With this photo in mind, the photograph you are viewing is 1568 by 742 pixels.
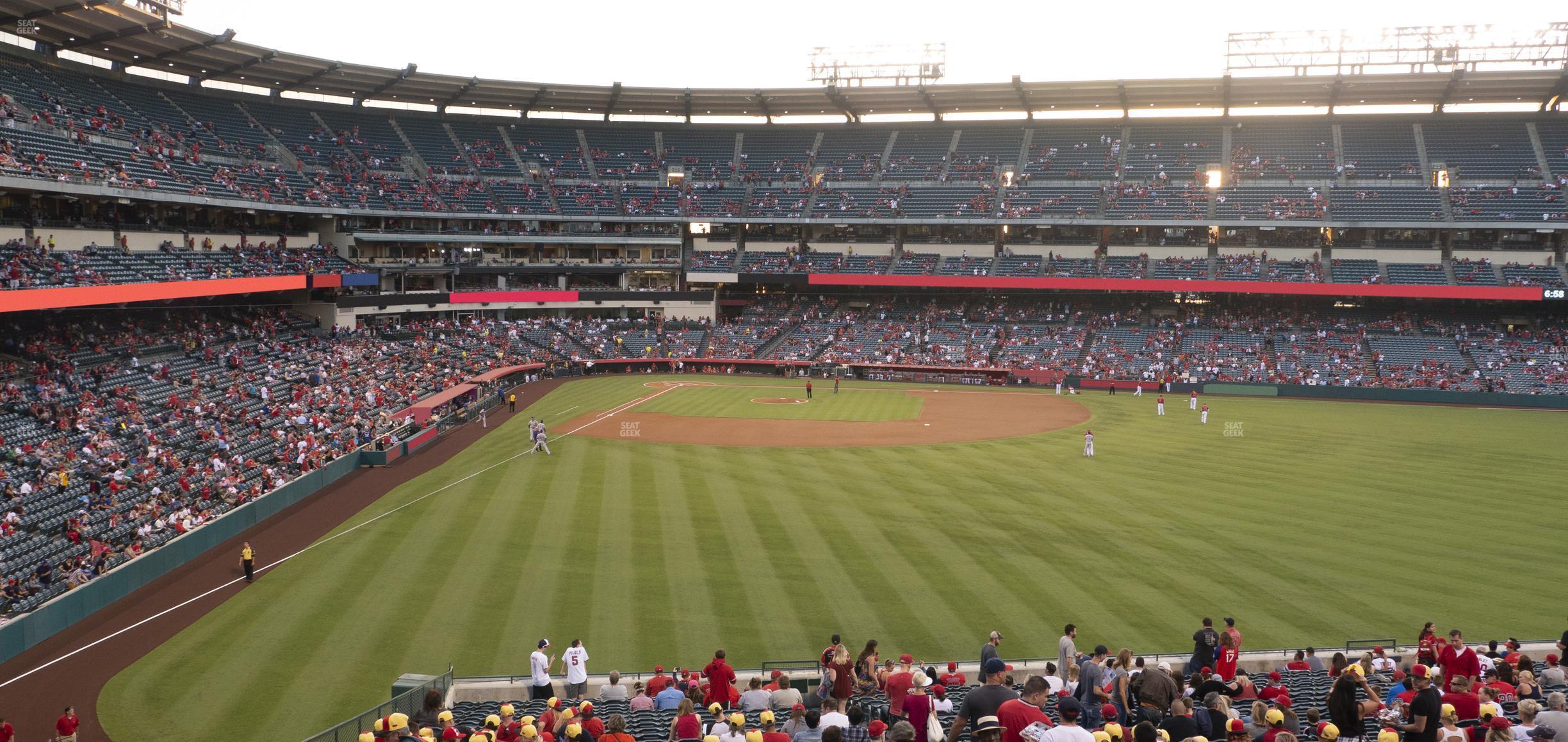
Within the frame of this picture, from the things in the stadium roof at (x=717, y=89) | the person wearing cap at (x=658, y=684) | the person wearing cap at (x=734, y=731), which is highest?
the stadium roof at (x=717, y=89)

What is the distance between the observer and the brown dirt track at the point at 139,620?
49.1 ft

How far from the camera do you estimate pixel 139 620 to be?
18.9m

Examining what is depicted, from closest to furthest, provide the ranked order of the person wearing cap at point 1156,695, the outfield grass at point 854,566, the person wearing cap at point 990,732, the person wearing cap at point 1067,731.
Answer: the person wearing cap at point 1067,731 → the person wearing cap at point 990,732 → the person wearing cap at point 1156,695 → the outfield grass at point 854,566

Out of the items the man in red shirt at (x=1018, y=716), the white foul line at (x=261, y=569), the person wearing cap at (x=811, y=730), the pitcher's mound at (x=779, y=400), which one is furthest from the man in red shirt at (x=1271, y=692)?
the pitcher's mound at (x=779, y=400)

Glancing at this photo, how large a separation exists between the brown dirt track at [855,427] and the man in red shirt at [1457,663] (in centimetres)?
2611

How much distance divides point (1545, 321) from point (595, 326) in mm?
67022

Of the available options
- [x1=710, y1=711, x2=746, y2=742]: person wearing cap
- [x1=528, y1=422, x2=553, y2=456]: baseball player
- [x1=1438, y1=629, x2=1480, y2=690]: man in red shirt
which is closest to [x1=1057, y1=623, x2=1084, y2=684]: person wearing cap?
[x1=1438, y1=629, x2=1480, y2=690]: man in red shirt

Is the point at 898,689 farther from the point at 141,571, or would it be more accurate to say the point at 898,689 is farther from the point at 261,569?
the point at 141,571

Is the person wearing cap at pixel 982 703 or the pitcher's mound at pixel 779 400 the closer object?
the person wearing cap at pixel 982 703

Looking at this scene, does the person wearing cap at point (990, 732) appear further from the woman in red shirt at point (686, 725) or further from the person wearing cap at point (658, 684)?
the person wearing cap at point (658, 684)

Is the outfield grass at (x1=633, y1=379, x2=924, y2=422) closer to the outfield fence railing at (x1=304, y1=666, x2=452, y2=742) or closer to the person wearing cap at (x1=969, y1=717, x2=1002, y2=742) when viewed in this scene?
the outfield fence railing at (x1=304, y1=666, x2=452, y2=742)

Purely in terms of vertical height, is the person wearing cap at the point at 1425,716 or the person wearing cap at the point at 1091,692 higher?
the person wearing cap at the point at 1425,716

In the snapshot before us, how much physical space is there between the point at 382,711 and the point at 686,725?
543cm

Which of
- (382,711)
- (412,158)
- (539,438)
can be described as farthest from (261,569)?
(412,158)
